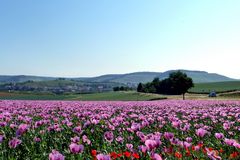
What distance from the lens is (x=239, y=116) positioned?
12102 mm

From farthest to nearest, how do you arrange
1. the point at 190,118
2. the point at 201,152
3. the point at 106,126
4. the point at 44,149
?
1. the point at 190,118
2. the point at 106,126
3. the point at 44,149
4. the point at 201,152

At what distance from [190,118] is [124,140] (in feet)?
18.2

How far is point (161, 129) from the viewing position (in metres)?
9.20

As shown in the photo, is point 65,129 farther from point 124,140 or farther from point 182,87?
point 182,87

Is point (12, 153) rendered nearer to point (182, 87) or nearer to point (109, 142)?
point (109, 142)

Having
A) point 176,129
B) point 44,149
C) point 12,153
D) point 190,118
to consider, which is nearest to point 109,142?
point 44,149

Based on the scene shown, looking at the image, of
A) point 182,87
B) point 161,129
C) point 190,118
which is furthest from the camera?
point 182,87

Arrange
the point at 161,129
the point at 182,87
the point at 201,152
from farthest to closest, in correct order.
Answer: the point at 182,87, the point at 161,129, the point at 201,152

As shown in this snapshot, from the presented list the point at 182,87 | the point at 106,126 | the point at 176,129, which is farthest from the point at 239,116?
the point at 182,87

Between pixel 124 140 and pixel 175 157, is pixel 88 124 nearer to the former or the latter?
pixel 124 140

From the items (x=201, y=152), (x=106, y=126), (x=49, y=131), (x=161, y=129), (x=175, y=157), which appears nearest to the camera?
(x=175, y=157)

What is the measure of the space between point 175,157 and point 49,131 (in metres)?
3.62

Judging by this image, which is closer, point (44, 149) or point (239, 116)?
point (44, 149)

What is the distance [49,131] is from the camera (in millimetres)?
7949
